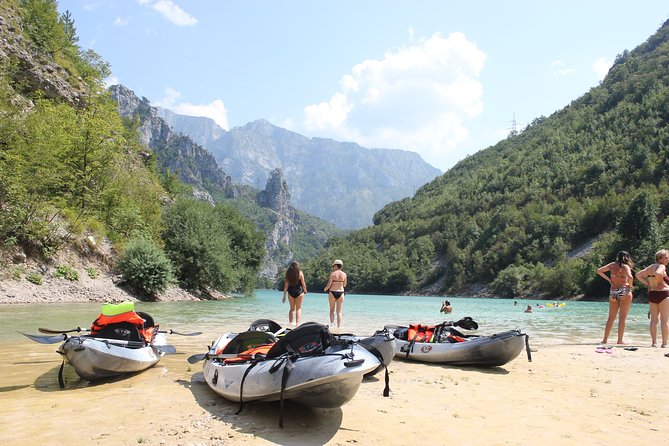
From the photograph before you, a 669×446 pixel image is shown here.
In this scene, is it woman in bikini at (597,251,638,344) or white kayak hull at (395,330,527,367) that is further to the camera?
woman in bikini at (597,251,638,344)

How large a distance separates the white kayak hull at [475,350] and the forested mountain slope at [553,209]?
62.6m

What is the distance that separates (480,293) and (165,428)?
3510 inches

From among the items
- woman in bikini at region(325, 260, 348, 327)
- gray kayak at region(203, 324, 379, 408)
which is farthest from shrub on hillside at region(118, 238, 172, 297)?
gray kayak at region(203, 324, 379, 408)

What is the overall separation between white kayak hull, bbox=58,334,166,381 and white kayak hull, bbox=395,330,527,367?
17.5 feet

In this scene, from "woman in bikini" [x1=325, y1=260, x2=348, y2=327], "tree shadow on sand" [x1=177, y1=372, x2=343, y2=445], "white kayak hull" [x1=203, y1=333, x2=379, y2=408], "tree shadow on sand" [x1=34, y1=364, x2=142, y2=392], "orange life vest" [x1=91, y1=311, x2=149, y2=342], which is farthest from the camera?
"woman in bikini" [x1=325, y1=260, x2=348, y2=327]

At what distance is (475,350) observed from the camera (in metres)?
8.77

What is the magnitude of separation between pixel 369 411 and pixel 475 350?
3815 millimetres

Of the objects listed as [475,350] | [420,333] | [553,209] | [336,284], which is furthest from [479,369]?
[553,209]

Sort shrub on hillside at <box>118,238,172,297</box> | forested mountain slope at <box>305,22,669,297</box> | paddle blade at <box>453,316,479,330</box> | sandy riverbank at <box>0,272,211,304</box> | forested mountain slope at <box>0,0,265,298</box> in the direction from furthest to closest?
forested mountain slope at <box>305,22,669,297</box> → shrub on hillside at <box>118,238,172,297</box> → forested mountain slope at <box>0,0,265,298</box> → sandy riverbank at <box>0,272,211,304</box> → paddle blade at <box>453,316,479,330</box>

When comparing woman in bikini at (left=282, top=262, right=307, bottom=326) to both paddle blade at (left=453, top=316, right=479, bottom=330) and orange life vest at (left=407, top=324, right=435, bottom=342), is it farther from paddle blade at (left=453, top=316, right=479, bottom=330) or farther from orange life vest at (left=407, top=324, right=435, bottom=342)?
paddle blade at (left=453, top=316, right=479, bottom=330)

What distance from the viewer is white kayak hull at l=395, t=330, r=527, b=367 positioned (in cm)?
856

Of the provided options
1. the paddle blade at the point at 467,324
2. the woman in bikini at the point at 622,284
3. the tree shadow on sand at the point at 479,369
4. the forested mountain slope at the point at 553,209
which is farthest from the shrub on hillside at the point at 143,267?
the forested mountain slope at the point at 553,209

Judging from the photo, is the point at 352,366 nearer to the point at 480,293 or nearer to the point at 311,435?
the point at 311,435

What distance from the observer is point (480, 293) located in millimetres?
87938
